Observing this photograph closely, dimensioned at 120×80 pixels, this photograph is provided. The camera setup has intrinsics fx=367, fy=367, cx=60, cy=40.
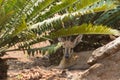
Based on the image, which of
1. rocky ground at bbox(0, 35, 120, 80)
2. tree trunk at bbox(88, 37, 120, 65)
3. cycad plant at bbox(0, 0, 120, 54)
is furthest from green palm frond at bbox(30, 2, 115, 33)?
rocky ground at bbox(0, 35, 120, 80)

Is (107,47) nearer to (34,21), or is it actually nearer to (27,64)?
(34,21)

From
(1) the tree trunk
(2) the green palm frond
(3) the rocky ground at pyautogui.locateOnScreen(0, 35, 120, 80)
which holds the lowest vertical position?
(3) the rocky ground at pyautogui.locateOnScreen(0, 35, 120, 80)

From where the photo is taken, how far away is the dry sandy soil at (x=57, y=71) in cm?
495

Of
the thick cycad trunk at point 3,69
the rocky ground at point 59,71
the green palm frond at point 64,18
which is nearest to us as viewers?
the rocky ground at point 59,71

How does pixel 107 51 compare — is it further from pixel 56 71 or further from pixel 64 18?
pixel 56 71

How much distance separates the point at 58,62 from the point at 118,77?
2.84 metres

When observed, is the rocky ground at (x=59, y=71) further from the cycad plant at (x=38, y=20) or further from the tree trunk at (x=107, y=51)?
the cycad plant at (x=38, y=20)

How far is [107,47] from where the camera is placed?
509 cm

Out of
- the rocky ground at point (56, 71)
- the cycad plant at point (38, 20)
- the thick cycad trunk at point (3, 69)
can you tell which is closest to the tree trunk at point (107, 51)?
the rocky ground at point (56, 71)

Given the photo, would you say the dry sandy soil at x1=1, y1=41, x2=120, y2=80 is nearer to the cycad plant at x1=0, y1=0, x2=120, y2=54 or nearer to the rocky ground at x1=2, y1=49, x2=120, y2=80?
the rocky ground at x1=2, y1=49, x2=120, y2=80

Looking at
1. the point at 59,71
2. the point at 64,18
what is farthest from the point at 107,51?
the point at 59,71

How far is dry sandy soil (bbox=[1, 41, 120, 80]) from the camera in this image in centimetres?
495

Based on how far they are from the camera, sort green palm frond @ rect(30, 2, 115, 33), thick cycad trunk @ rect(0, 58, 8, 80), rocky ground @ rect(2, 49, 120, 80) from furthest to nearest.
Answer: thick cycad trunk @ rect(0, 58, 8, 80) → green palm frond @ rect(30, 2, 115, 33) → rocky ground @ rect(2, 49, 120, 80)

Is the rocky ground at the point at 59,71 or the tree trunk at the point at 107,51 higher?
the tree trunk at the point at 107,51
